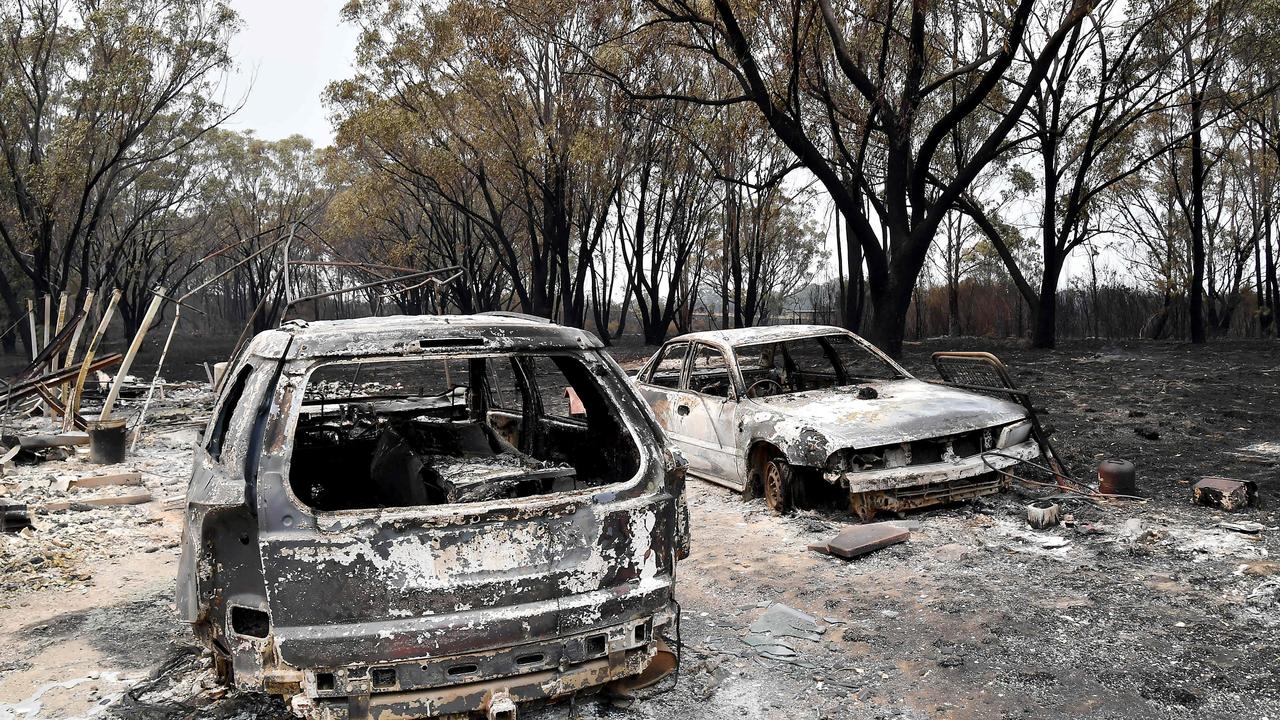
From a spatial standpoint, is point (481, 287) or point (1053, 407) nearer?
point (1053, 407)

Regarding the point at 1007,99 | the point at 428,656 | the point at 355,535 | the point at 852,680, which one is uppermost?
the point at 1007,99

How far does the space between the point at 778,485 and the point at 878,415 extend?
2.90 feet

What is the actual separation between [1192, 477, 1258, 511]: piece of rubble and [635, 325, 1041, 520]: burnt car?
1.09 meters

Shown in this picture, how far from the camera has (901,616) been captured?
477 centimetres

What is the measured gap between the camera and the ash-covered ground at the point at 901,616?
3797 millimetres

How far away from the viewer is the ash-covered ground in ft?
12.5

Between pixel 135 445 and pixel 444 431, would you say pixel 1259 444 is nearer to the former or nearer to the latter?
pixel 444 431

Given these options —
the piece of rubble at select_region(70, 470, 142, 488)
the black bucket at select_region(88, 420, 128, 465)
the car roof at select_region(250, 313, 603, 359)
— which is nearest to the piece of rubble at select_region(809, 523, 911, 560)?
the car roof at select_region(250, 313, 603, 359)

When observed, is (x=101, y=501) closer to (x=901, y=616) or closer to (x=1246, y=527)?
(x=901, y=616)

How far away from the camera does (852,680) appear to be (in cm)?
401

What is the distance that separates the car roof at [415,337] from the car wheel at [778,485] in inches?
134

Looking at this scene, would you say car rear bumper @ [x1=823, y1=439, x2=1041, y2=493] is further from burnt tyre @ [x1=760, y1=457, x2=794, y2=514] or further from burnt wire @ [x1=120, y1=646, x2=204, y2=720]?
burnt wire @ [x1=120, y1=646, x2=204, y2=720]

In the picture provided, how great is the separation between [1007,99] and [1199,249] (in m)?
8.70

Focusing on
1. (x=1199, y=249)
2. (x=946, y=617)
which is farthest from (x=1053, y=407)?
(x=1199, y=249)
